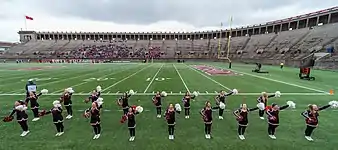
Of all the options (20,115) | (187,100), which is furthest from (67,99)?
(187,100)

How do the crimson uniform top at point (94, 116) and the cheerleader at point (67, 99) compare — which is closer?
the crimson uniform top at point (94, 116)

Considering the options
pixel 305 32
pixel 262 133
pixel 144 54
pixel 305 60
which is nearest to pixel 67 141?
pixel 262 133

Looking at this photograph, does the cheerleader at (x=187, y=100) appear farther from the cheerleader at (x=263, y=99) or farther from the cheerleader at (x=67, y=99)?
the cheerleader at (x=67, y=99)

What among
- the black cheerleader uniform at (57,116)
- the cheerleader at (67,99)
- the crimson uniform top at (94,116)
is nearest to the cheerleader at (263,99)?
the crimson uniform top at (94,116)

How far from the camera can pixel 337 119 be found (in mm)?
9609

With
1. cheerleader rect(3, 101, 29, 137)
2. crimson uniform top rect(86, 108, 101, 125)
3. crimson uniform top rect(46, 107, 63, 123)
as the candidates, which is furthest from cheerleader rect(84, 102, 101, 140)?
cheerleader rect(3, 101, 29, 137)

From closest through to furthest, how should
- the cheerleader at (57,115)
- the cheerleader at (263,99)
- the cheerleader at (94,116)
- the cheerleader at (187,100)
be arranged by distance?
the cheerleader at (94,116) < the cheerleader at (57,115) < the cheerleader at (263,99) < the cheerleader at (187,100)

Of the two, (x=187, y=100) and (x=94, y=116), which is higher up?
(x=187, y=100)

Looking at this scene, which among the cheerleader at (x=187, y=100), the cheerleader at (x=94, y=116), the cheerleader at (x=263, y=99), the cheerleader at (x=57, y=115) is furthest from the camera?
the cheerleader at (x=187, y=100)

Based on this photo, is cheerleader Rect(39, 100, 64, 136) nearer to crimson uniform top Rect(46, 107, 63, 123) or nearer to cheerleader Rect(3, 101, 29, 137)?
crimson uniform top Rect(46, 107, 63, 123)

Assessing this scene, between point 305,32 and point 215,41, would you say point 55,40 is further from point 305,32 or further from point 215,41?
point 305,32

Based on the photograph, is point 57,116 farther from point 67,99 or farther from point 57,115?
point 67,99

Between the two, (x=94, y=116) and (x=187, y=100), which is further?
(x=187, y=100)

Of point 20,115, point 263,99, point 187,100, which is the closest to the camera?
point 20,115
